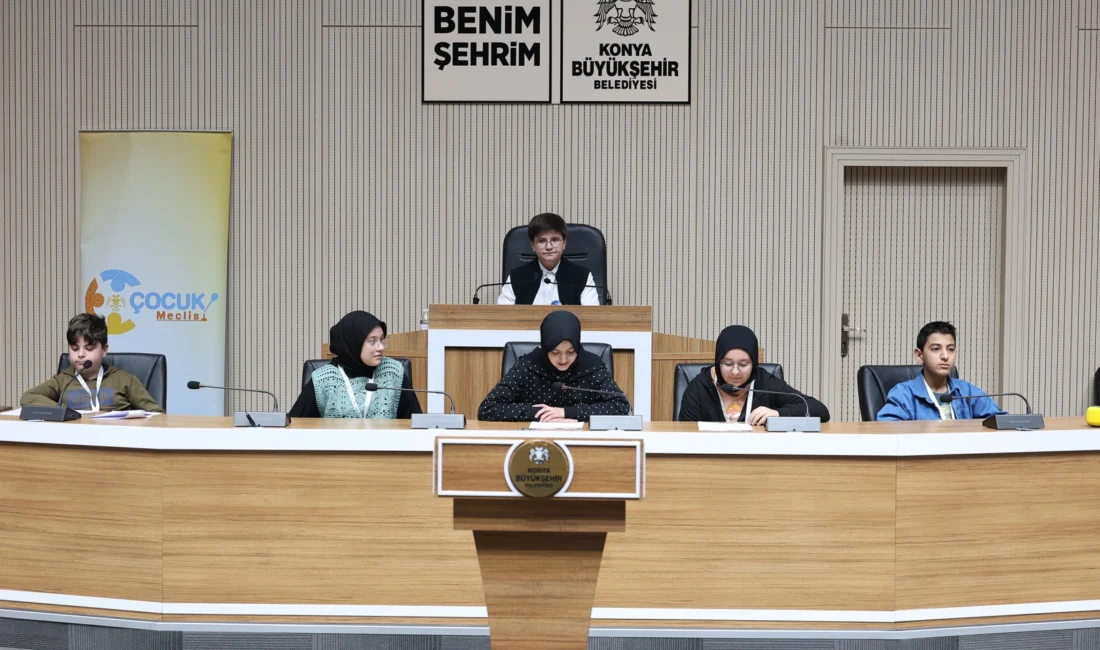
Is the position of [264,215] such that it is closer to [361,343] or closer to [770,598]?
[361,343]

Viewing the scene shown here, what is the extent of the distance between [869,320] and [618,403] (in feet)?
11.1

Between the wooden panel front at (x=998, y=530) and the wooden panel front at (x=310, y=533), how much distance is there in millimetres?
1257

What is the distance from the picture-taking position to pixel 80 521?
2.97 m

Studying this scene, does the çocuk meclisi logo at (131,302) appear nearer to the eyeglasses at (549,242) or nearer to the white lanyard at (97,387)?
the white lanyard at (97,387)

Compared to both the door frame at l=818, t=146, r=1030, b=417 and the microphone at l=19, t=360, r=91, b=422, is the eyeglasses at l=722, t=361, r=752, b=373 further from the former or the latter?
the door frame at l=818, t=146, r=1030, b=417

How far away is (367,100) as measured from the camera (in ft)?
20.7

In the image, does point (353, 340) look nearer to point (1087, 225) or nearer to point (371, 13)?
point (371, 13)

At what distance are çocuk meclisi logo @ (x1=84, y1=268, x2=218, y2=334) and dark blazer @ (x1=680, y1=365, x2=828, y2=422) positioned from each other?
3.63 metres

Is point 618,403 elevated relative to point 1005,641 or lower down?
elevated

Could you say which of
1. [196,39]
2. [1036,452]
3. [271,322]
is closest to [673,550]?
[1036,452]

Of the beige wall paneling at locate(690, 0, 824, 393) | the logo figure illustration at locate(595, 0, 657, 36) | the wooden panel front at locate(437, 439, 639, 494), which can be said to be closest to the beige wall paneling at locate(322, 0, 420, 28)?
the logo figure illustration at locate(595, 0, 657, 36)

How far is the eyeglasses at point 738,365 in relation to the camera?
3598 mm

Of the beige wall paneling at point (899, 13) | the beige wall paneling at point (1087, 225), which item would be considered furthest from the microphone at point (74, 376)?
the beige wall paneling at point (1087, 225)

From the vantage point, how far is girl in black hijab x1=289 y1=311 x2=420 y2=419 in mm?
3746
